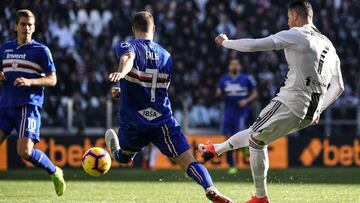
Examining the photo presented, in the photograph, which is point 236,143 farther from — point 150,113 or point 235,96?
point 235,96

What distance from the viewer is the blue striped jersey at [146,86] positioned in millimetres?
8500

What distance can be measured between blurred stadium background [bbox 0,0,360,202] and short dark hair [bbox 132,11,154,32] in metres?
8.95

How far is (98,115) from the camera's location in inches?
776

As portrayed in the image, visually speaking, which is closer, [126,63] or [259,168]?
[126,63]

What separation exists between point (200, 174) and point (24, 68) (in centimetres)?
292

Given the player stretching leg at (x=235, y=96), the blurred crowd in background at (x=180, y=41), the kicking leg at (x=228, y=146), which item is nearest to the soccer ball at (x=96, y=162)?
the kicking leg at (x=228, y=146)

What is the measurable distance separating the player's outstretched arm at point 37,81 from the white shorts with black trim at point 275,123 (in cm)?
269

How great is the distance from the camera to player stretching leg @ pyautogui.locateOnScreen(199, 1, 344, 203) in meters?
8.36

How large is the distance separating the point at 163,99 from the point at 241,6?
15878 mm

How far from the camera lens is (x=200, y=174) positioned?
8.38 metres

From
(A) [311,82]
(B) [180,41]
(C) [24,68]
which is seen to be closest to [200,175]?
(A) [311,82]

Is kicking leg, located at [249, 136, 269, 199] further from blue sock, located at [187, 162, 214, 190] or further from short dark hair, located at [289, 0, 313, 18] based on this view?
short dark hair, located at [289, 0, 313, 18]

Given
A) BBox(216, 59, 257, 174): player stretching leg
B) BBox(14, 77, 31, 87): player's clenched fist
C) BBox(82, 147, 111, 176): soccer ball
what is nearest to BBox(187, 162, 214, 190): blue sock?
BBox(82, 147, 111, 176): soccer ball

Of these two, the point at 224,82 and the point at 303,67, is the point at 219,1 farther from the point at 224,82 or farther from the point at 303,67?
the point at 303,67
